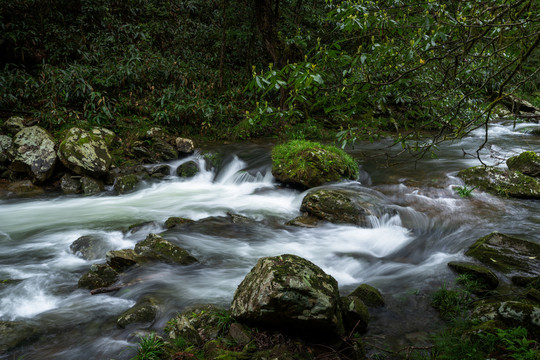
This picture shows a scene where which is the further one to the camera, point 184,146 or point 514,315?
point 184,146

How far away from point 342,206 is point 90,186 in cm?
584

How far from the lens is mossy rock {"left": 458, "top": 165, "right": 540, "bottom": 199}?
652 centimetres

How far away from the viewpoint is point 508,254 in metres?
4.14

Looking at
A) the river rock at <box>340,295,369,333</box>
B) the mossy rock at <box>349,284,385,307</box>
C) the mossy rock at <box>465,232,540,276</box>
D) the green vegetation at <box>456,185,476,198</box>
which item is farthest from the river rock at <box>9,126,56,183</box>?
the green vegetation at <box>456,185,476,198</box>

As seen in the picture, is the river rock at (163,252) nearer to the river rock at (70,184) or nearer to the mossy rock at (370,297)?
the mossy rock at (370,297)

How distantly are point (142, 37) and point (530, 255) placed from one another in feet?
48.5

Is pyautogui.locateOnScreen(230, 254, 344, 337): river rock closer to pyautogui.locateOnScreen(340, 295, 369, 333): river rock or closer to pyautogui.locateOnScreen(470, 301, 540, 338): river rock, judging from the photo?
pyautogui.locateOnScreen(340, 295, 369, 333): river rock

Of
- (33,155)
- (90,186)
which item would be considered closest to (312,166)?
(90,186)

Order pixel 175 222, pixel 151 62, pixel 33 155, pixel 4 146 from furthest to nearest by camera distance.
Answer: pixel 151 62, pixel 4 146, pixel 33 155, pixel 175 222

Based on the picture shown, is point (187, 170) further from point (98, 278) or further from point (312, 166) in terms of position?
point (98, 278)

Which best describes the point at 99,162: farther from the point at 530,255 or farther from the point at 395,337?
the point at 530,255

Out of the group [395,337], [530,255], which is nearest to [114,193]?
[395,337]

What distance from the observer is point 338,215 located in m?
6.03

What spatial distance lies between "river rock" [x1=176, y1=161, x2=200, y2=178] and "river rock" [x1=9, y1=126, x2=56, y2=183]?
2972 millimetres
